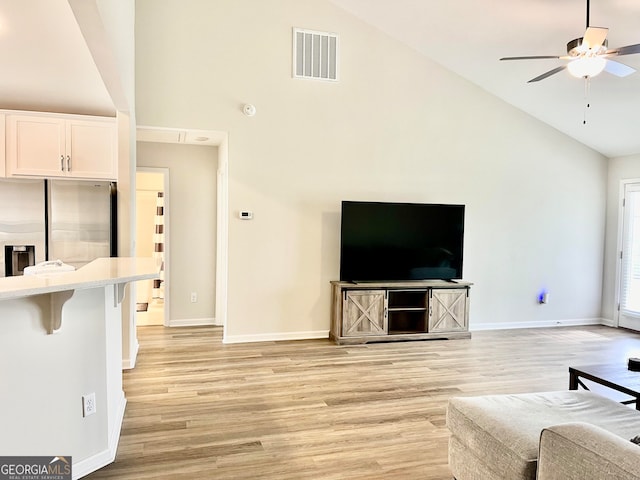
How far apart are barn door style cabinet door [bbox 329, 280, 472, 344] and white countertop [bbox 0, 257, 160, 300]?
3.00 m

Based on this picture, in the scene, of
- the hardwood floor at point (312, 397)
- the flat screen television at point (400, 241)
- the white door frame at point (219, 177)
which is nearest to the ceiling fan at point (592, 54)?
the flat screen television at point (400, 241)

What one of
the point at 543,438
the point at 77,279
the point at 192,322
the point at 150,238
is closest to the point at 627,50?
the point at 543,438

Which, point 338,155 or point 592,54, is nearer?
point 592,54

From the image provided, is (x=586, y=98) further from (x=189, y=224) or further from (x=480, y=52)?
(x=189, y=224)

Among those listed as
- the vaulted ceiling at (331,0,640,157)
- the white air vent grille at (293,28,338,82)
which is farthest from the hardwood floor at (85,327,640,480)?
the white air vent grille at (293,28,338,82)

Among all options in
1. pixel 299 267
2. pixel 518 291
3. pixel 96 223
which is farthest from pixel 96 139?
pixel 518 291

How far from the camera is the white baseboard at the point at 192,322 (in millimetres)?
6007

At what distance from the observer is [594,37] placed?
3.21 meters

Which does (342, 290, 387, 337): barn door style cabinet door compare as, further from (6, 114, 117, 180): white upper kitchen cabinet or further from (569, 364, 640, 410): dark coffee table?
(6, 114, 117, 180): white upper kitchen cabinet

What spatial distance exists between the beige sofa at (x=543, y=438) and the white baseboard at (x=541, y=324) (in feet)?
12.3

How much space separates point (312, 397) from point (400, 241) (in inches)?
101

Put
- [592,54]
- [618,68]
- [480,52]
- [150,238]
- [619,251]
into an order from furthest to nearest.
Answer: [150,238]
[619,251]
[480,52]
[618,68]
[592,54]

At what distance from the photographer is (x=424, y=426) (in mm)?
3113

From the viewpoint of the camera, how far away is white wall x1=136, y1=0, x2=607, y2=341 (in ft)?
16.5
